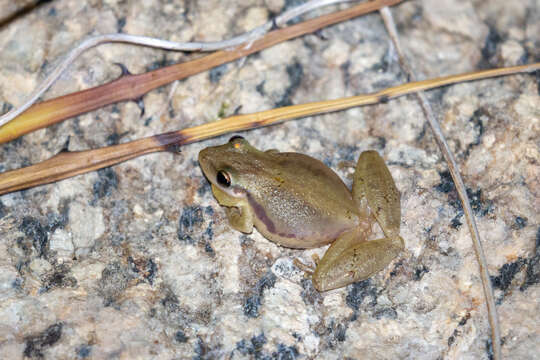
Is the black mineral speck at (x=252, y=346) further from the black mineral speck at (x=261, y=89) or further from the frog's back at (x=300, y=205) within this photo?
the black mineral speck at (x=261, y=89)

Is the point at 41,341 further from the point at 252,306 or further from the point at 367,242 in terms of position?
the point at 367,242

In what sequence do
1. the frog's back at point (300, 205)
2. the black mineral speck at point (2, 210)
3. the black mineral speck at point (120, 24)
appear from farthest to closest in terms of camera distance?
the black mineral speck at point (120, 24), the black mineral speck at point (2, 210), the frog's back at point (300, 205)

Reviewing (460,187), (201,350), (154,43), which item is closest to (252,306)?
(201,350)

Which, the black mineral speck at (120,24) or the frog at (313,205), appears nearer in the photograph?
the frog at (313,205)

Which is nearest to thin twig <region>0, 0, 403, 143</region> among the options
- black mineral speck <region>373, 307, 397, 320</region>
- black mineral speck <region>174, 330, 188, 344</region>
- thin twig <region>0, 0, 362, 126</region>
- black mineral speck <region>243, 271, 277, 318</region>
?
thin twig <region>0, 0, 362, 126</region>

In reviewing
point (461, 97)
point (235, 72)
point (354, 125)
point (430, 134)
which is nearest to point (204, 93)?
point (235, 72)

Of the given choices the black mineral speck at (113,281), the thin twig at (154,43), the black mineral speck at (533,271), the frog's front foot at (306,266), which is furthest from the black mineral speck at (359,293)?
the thin twig at (154,43)
